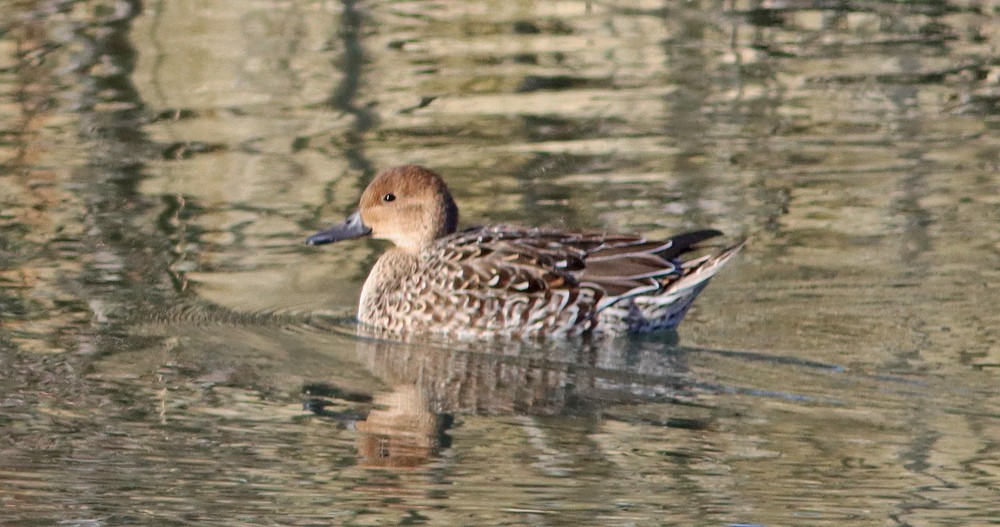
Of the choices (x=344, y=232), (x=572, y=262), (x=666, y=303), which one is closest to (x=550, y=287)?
(x=572, y=262)

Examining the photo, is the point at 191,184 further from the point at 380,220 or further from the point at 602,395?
the point at 602,395

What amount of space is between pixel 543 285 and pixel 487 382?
959 millimetres

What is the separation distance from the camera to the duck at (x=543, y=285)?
341 inches

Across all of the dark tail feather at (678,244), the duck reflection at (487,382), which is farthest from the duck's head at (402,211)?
the dark tail feather at (678,244)

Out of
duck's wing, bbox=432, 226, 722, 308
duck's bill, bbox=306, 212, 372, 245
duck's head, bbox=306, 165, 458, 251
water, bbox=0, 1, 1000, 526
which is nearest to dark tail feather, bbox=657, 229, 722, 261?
duck's wing, bbox=432, 226, 722, 308

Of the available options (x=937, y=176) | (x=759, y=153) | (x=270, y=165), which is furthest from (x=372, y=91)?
(x=937, y=176)

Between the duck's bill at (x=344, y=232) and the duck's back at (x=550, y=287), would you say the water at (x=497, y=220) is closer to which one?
the duck's back at (x=550, y=287)

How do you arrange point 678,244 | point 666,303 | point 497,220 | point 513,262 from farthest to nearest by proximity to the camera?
point 497,220
point 513,262
point 678,244
point 666,303

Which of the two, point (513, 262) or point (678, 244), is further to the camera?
point (513, 262)

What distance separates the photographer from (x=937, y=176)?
36.9 feet

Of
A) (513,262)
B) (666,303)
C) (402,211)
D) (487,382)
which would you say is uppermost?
(402,211)

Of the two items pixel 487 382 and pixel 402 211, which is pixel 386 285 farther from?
pixel 487 382

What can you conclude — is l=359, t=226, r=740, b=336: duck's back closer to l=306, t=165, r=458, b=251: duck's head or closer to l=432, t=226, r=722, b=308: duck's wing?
l=432, t=226, r=722, b=308: duck's wing

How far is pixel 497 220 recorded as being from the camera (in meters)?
10.6
